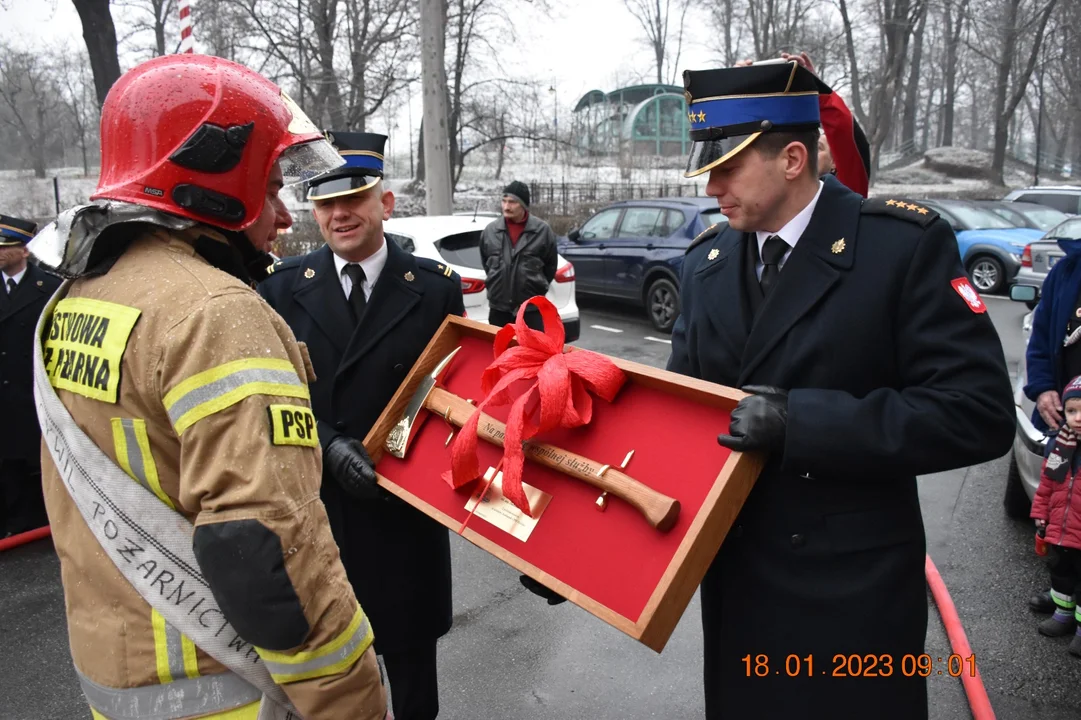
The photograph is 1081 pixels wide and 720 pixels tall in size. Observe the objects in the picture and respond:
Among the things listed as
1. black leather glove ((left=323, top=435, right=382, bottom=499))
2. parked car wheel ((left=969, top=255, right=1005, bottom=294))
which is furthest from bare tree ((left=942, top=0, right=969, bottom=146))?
black leather glove ((left=323, top=435, right=382, bottom=499))

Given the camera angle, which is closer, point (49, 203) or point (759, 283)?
point (759, 283)

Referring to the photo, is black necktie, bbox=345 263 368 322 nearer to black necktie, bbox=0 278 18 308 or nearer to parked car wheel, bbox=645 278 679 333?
black necktie, bbox=0 278 18 308

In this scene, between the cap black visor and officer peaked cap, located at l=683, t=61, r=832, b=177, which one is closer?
officer peaked cap, located at l=683, t=61, r=832, b=177

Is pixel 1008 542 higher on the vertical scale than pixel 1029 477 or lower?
lower

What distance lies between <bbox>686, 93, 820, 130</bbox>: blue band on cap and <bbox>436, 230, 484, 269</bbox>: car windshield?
660 centimetres

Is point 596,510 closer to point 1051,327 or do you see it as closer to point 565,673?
point 565,673

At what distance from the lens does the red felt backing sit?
1745 mm

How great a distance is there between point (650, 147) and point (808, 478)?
43.7m

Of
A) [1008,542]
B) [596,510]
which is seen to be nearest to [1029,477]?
[1008,542]

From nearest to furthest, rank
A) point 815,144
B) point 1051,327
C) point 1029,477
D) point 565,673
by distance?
point 815,144
point 565,673
point 1051,327
point 1029,477

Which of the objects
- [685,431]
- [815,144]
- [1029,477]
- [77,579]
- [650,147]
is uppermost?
[650,147]

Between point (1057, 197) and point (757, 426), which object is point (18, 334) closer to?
point (757, 426)

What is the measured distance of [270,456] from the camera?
1307 mm

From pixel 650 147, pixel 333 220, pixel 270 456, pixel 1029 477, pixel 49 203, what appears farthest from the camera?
pixel 650 147
